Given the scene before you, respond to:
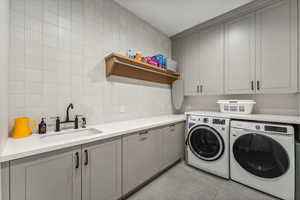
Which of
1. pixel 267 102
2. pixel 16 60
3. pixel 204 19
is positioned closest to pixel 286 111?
pixel 267 102

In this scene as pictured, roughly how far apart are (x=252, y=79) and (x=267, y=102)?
0.50 m

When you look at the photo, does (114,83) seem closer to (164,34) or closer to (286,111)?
(164,34)

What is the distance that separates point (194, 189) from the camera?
5.48 feet

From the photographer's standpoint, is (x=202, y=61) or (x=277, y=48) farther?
(x=202, y=61)

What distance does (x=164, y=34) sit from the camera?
2941mm

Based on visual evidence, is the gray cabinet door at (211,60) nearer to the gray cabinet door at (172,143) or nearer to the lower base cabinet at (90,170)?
the gray cabinet door at (172,143)

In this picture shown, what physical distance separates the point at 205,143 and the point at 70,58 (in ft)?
7.52

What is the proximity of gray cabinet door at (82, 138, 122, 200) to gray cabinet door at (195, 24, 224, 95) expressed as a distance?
6.72 feet

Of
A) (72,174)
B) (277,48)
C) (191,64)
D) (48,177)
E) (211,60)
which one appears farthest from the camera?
(191,64)

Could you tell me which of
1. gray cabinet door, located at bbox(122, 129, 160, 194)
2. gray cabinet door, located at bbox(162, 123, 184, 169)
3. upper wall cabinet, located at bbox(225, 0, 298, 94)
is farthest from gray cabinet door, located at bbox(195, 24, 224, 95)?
gray cabinet door, located at bbox(122, 129, 160, 194)

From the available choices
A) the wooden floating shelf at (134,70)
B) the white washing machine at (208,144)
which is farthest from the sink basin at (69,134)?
the white washing machine at (208,144)

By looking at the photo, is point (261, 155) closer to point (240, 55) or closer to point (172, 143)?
point (172, 143)

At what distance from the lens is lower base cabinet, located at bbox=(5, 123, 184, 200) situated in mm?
844

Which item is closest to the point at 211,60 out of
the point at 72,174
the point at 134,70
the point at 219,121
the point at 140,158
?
the point at 219,121
